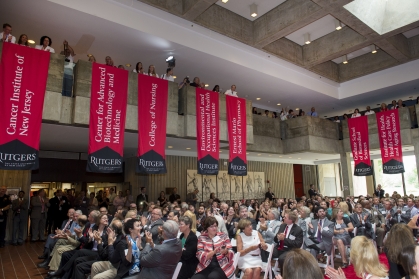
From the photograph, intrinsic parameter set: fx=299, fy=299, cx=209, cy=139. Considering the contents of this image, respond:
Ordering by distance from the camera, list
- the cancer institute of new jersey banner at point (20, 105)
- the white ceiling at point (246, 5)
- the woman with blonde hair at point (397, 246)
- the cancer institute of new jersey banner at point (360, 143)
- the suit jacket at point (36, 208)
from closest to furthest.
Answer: the woman with blonde hair at point (397, 246)
the cancer institute of new jersey banner at point (20, 105)
the suit jacket at point (36, 208)
the white ceiling at point (246, 5)
the cancer institute of new jersey banner at point (360, 143)

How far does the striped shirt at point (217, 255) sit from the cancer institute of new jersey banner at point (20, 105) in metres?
4.94

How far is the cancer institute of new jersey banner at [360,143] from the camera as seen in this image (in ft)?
48.6

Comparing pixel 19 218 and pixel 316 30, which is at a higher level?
pixel 316 30

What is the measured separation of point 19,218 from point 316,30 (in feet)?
44.8

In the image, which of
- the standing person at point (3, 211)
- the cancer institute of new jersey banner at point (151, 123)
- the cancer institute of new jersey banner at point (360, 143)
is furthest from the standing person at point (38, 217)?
the cancer institute of new jersey banner at point (360, 143)

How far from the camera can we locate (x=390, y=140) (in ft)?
46.2

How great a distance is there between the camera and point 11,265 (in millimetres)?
7039

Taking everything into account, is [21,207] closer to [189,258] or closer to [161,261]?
[189,258]

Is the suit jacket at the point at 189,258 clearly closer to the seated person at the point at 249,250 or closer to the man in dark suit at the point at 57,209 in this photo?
the seated person at the point at 249,250

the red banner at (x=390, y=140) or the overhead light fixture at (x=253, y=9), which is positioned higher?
the overhead light fixture at (x=253, y=9)

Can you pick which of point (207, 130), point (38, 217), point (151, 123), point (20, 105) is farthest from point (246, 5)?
point (38, 217)

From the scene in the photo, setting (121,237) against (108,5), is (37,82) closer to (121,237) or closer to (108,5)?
(108,5)

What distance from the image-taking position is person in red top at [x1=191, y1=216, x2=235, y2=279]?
4.05 metres

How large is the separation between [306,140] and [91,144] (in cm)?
1114
